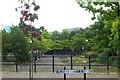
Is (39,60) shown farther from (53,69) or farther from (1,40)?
(1,40)

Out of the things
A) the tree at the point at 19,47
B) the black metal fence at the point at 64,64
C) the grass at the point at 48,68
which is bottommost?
the grass at the point at 48,68

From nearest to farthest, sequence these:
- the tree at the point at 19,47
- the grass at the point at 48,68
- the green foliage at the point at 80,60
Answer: the grass at the point at 48,68 → the tree at the point at 19,47 → the green foliage at the point at 80,60

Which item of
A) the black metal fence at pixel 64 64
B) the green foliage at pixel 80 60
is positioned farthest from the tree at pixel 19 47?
the green foliage at pixel 80 60

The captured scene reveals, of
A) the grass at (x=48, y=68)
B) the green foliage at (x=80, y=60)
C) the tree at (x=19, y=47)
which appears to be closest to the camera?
the grass at (x=48, y=68)

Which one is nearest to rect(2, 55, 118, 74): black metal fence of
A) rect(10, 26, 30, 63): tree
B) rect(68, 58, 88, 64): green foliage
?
rect(68, 58, 88, 64): green foliage

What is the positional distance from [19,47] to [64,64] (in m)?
1.79

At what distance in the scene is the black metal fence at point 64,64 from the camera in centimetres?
1013

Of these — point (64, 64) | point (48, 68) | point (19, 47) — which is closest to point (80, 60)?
point (64, 64)

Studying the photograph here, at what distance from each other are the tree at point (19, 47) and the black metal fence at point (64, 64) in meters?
0.22

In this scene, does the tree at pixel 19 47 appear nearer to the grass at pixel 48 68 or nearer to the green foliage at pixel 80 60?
the grass at pixel 48 68

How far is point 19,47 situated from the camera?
10.8 m

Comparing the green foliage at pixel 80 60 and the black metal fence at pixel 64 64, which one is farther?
the green foliage at pixel 80 60

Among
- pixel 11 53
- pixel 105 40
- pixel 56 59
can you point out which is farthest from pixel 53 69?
pixel 105 40

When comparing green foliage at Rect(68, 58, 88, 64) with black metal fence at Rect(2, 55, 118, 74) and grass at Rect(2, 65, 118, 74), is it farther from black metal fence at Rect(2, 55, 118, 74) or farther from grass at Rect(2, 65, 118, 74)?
grass at Rect(2, 65, 118, 74)
